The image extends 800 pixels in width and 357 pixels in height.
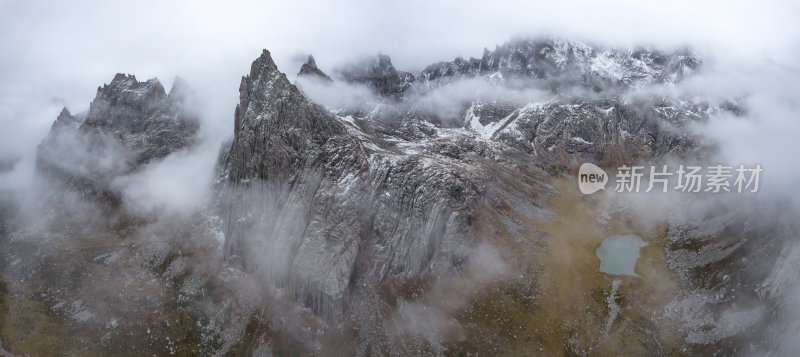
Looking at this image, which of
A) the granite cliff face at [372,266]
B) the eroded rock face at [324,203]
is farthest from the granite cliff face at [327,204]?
the granite cliff face at [372,266]

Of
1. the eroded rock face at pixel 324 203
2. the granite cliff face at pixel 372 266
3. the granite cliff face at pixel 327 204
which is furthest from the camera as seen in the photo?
the eroded rock face at pixel 324 203

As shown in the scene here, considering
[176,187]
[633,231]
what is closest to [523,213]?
[633,231]

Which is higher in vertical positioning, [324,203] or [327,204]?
[324,203]

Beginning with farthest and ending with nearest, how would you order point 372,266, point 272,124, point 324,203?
point 272,124
point 324,203
point 372,266

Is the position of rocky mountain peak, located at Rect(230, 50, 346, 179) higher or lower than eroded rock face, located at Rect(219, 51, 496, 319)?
higher

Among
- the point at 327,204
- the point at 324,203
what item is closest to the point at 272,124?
the point at 324,203

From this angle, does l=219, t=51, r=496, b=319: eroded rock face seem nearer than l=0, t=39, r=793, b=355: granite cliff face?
No

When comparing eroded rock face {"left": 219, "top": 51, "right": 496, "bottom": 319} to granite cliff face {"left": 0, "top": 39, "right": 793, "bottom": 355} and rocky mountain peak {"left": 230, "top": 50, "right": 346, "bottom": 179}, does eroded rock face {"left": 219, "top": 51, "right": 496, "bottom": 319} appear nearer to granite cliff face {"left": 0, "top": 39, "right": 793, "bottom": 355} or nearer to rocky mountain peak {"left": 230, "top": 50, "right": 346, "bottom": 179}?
rocky mountain peak {"left": 230, "top": 50, "right": 346, "bottom": 179}

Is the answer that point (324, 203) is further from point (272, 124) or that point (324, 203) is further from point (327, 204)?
point (272, 124)

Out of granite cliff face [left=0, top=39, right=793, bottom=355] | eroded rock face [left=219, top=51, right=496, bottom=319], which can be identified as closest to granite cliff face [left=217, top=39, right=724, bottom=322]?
eroded rock face [left=219, top=51, right=496, bottom=319]

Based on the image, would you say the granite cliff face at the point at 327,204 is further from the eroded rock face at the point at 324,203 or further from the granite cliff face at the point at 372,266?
the granite cliff face at the point at 372,266

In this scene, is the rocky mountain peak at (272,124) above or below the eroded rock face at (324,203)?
above

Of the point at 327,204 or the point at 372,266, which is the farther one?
the point at 327,204

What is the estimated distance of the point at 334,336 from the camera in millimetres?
119000
